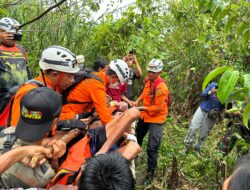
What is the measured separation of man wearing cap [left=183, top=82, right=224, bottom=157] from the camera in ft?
18.0

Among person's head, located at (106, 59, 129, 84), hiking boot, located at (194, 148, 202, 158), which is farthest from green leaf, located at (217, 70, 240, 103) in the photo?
hiking boot, located at (194, 148, 202, 158)

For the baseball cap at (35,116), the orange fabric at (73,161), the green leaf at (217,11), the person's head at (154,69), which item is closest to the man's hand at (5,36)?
the orange fabric at (73,161)

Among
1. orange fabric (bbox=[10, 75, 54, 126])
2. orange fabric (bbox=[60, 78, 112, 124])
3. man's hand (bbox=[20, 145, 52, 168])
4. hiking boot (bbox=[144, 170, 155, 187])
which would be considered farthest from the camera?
hiking boot (bbox=[144, 170, 155, 187])

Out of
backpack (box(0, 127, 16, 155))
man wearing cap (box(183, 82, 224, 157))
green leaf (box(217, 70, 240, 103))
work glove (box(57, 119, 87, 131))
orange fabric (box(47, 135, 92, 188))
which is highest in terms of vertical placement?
green leaf (box(217, 70, 240, 103))

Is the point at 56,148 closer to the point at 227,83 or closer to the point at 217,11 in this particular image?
the point at 227,83

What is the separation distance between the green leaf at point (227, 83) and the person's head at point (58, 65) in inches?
56.4

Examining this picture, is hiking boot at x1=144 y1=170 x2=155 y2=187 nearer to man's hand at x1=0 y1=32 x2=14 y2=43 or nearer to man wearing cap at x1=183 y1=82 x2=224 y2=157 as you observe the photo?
man wearing cap at x1=183 y1=82 x2=224 y2=157

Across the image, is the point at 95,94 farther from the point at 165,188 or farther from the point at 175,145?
the point at 175,145

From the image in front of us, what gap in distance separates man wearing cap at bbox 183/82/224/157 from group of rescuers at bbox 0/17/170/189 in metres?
2.22

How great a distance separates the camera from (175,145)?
19.3ft

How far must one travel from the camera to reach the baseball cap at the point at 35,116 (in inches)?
69.3

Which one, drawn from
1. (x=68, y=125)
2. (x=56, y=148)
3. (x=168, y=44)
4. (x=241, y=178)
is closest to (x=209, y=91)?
(x=168, y=44)

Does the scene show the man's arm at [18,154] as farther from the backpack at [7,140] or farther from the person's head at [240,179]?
the person's head at [240,179]

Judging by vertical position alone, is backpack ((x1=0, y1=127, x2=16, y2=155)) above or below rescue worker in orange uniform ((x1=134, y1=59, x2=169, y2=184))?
above
